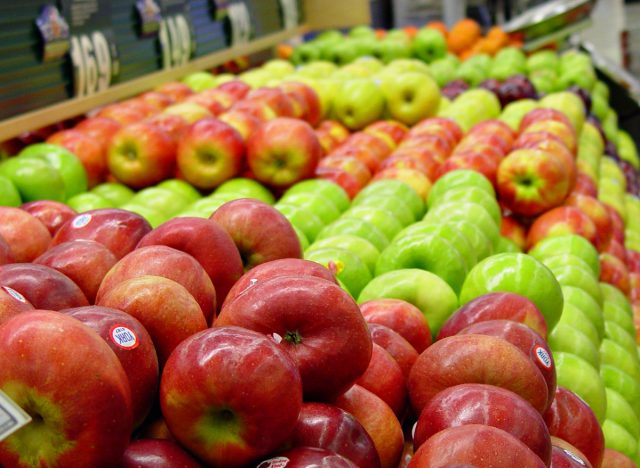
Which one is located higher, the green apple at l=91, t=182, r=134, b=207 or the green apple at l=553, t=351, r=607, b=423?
the green apple at l=91, t=182, r=134, b=207

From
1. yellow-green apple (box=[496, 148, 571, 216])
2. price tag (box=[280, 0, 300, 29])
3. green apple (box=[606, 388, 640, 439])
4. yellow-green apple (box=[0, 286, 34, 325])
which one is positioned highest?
price tag (box=[280, 0, 300, 29])

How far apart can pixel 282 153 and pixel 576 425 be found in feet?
5.62

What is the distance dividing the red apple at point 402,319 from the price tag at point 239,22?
359cm

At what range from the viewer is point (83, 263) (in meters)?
1.43

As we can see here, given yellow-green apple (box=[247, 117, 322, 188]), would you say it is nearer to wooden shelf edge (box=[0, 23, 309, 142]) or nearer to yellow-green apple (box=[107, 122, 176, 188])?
yellow-green apple (box=[107, 122, 176, 188])

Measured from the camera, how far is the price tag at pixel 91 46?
3406mm

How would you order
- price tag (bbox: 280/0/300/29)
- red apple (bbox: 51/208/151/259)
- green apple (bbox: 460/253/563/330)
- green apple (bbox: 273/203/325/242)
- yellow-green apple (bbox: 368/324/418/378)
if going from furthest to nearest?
price tag (bbox: 280/0/300/29) < green apple (bbox: 273/203/325/242) < green apple (bbox: 460/253/563/330) < red apple (bbox: 51/208/151/259) < yellow-green apple (bbox: 368/324/418/378)

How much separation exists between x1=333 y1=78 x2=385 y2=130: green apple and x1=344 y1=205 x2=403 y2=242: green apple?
1475 mm

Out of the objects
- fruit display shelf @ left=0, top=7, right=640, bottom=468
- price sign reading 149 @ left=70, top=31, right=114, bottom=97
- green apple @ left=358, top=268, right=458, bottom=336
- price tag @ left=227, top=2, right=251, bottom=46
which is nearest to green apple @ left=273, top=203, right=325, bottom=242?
fruit display shelf @ left=0, top=7, right=640, bottom=468

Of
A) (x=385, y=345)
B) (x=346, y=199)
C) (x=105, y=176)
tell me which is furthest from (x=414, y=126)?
(x=385, y=345)

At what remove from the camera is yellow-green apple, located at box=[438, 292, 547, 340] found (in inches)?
65.7

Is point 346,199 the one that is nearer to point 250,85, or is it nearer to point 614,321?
point 614,321

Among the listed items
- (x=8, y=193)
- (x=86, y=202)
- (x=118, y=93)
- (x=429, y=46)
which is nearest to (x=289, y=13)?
(x=429, y=46)

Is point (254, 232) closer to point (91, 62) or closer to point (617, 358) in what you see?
point (617, 358)
